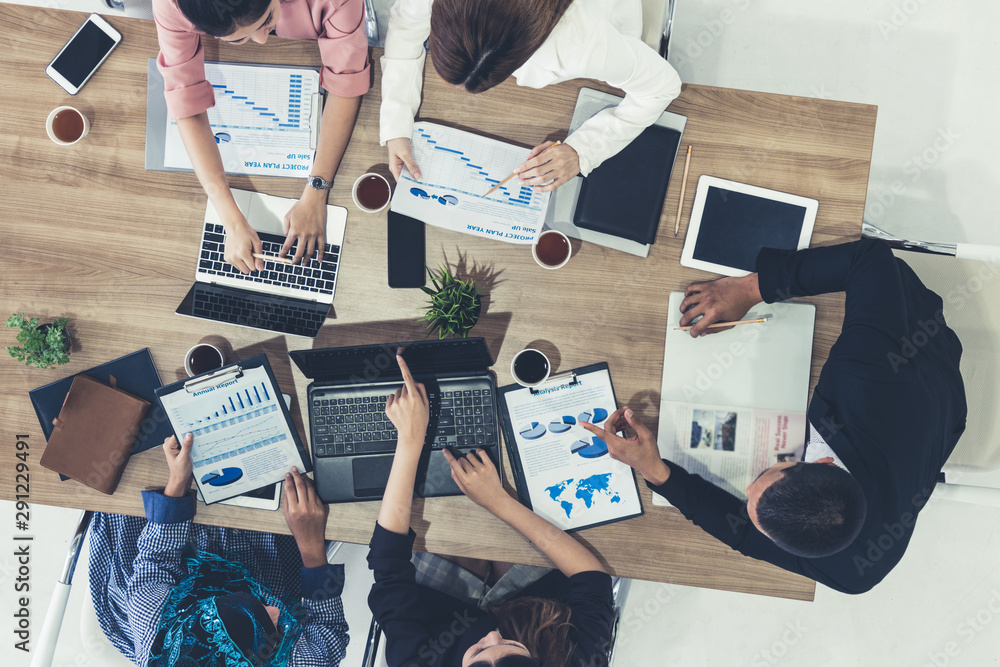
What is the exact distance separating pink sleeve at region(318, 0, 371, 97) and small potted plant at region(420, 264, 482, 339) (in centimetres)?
51

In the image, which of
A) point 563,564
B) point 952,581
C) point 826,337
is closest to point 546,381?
point 563,564

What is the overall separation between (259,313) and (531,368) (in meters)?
0.70

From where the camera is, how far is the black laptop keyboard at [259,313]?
56.2 inches

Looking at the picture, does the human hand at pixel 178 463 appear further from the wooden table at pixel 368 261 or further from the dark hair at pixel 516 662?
the dark hair at pixel 516 662

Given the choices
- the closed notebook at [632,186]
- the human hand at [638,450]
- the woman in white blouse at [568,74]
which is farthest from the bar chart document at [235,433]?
the closed notebook at [632,186]

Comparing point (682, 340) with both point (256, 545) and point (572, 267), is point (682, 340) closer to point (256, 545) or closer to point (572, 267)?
point (572, 267)

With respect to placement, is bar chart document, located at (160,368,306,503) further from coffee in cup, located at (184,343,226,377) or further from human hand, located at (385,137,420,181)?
human hand, located at (385,137,420,181)

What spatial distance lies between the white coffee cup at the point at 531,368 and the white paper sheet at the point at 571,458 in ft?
0.15

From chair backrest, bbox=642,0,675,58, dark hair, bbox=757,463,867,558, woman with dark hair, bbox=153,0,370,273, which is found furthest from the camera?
chair backrest, bbox=642,0,675,58

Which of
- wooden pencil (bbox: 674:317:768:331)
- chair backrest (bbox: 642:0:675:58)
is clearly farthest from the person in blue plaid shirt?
chair backrest (bbox: 642:0:675:58)

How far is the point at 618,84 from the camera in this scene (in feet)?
4.39

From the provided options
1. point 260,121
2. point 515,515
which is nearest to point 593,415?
point 515,515

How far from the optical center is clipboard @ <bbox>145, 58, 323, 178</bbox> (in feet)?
4.68

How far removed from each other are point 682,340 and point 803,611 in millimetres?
1562
